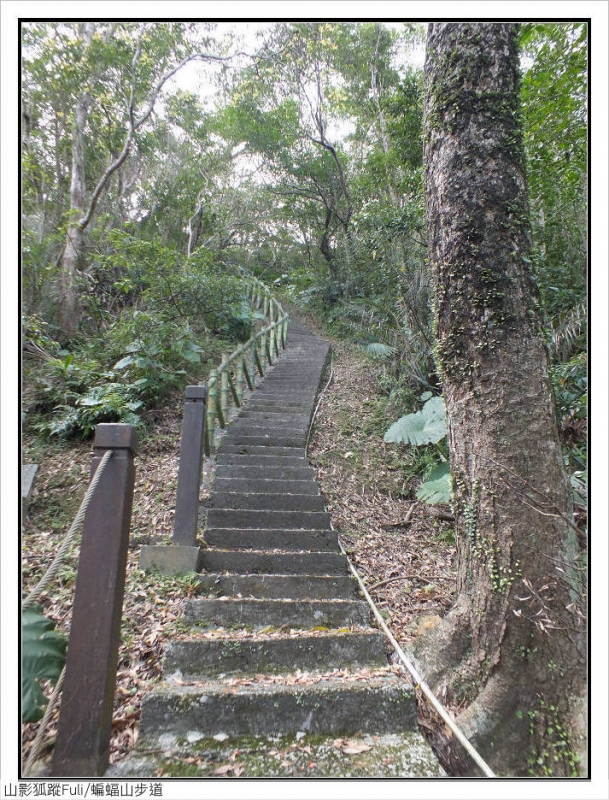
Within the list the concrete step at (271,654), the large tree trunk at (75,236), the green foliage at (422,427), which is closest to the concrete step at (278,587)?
the concrete step at (271,654)

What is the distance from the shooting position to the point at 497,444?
2.38 m

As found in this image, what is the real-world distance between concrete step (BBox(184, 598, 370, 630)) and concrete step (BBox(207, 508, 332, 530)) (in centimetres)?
116

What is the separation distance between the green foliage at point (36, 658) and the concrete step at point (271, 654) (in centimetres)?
106

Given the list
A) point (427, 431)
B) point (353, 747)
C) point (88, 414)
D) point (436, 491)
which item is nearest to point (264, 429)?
point (427, 431)

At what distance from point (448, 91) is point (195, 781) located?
4.03 metres

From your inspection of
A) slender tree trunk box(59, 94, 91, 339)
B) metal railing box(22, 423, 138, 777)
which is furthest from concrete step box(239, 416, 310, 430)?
metal railing box(22, 423, 138, 777)

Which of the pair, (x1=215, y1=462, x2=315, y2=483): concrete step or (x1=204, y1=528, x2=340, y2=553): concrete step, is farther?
(x1=215, y1=462, x2=315, y2=483): concrete step

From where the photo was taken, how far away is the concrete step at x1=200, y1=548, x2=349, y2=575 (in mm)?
3529

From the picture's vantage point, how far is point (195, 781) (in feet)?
5.70

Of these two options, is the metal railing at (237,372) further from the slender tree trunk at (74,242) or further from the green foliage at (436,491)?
the slender tree trunk at (74,242)

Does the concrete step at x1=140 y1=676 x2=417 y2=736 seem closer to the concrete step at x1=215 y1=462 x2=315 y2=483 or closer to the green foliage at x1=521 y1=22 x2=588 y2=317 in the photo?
the concrete step at x1=215 y1=462 x2=315 y2=483

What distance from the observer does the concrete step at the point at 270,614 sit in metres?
2.88
